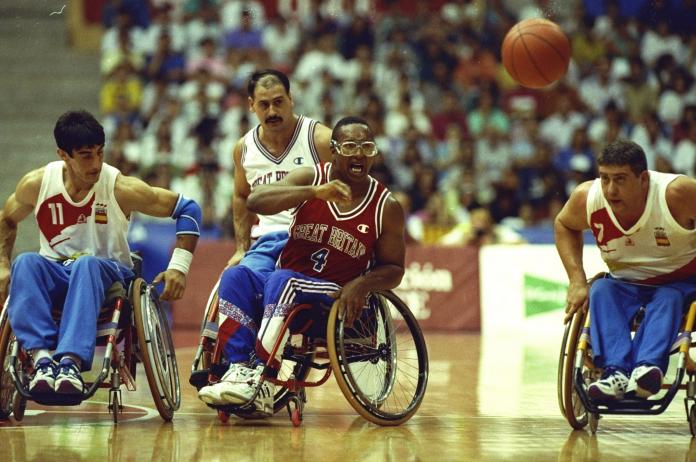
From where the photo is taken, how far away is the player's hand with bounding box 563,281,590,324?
18.2 ft

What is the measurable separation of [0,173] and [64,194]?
898cm

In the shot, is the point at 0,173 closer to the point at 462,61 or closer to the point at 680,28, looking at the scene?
the point at 462,61

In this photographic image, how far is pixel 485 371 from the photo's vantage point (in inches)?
323

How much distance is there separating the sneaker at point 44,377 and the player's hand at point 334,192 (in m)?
1.31

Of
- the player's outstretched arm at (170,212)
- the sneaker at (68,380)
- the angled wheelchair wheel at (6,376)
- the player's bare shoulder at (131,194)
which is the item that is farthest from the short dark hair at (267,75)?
the sneaker at (68,380)

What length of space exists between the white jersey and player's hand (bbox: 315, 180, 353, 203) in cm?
115

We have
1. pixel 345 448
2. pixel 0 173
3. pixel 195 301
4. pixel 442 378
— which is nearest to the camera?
pixel 345 448

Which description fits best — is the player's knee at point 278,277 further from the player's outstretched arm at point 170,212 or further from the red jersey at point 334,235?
the player's outstretched arm at point 170,212

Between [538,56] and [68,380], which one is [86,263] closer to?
[68,380]

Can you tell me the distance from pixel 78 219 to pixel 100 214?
101 millimetres

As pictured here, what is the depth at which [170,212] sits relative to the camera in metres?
5.97

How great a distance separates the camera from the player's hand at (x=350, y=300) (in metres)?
5.44

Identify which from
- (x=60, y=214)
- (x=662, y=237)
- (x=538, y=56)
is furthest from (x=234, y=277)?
(x=538, y=56)

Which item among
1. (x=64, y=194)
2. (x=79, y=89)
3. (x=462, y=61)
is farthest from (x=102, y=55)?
(x=64, y=194)
